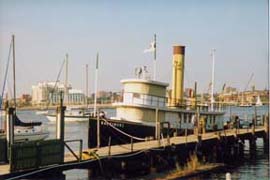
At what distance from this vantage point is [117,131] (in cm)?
3027

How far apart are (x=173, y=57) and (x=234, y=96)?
38850 millimetres

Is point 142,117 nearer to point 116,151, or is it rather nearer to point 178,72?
point 178,72

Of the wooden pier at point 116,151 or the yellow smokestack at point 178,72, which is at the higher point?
the yellow smokestack at point 178,72

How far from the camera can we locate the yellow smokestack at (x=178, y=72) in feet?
121

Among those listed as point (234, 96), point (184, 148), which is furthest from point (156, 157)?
point (234, 96)

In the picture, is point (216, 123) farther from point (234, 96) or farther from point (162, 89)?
point (234, 96)

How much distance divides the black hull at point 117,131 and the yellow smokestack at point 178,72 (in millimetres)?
5758

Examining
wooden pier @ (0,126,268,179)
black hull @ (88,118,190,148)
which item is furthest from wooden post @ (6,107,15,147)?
black hull @ (88,118,190,148)

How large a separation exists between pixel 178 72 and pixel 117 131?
29.1ft

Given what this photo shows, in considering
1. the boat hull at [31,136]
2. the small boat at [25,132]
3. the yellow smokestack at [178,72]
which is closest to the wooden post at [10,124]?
the boat hull at [31,136]

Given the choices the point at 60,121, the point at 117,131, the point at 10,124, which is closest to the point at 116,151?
the point at 60,121

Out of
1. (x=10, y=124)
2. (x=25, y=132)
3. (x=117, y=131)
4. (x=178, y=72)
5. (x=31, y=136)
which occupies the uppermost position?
(x=178, y=72)

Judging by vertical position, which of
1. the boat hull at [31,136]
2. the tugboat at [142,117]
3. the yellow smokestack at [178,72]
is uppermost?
the yellow smokestack at [178,72]

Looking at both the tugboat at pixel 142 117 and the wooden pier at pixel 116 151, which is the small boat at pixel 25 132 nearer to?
the tugboat at pixel 142 117
